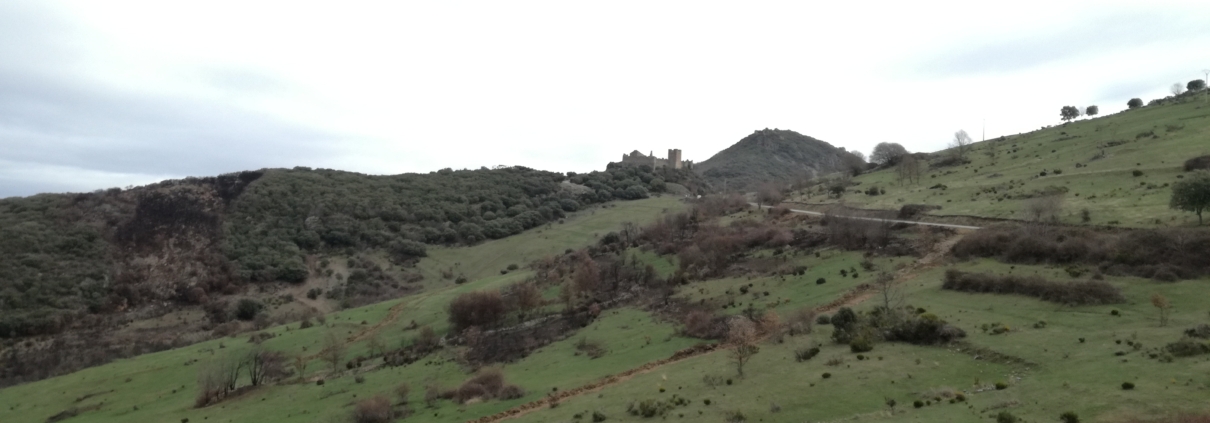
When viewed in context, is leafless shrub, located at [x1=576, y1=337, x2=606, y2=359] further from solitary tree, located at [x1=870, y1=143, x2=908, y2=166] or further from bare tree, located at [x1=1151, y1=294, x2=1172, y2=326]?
solitary tree, located at [x1=870, y1=143, x2=908, y2=166]

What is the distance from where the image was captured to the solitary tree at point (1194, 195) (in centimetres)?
4169

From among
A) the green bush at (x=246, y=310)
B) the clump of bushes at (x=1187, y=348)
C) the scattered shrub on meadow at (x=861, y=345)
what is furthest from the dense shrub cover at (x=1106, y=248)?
the green bush at (x=246, y=310)

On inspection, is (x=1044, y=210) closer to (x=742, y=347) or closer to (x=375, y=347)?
(x=742, y=347)

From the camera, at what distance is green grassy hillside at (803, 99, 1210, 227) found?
54250 mm

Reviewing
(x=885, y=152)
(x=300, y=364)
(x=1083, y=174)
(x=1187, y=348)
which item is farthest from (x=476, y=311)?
(x=885, y=152)

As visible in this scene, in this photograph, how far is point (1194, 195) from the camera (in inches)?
1658

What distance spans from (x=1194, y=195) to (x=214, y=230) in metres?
114

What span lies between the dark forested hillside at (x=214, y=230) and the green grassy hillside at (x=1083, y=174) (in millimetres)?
61957

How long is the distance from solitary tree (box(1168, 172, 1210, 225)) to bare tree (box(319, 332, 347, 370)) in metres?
59.3

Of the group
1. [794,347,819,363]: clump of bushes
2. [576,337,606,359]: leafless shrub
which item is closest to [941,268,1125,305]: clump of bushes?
[794,347,819,363]: clump of bushes

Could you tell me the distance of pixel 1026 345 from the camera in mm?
28625

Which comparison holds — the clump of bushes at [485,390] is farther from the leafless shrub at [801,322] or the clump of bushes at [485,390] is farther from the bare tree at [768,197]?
the bare tree at [768,197]

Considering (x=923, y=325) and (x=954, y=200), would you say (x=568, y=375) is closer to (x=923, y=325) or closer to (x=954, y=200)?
(x=923, y=325)

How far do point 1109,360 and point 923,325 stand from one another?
26.6 ft
